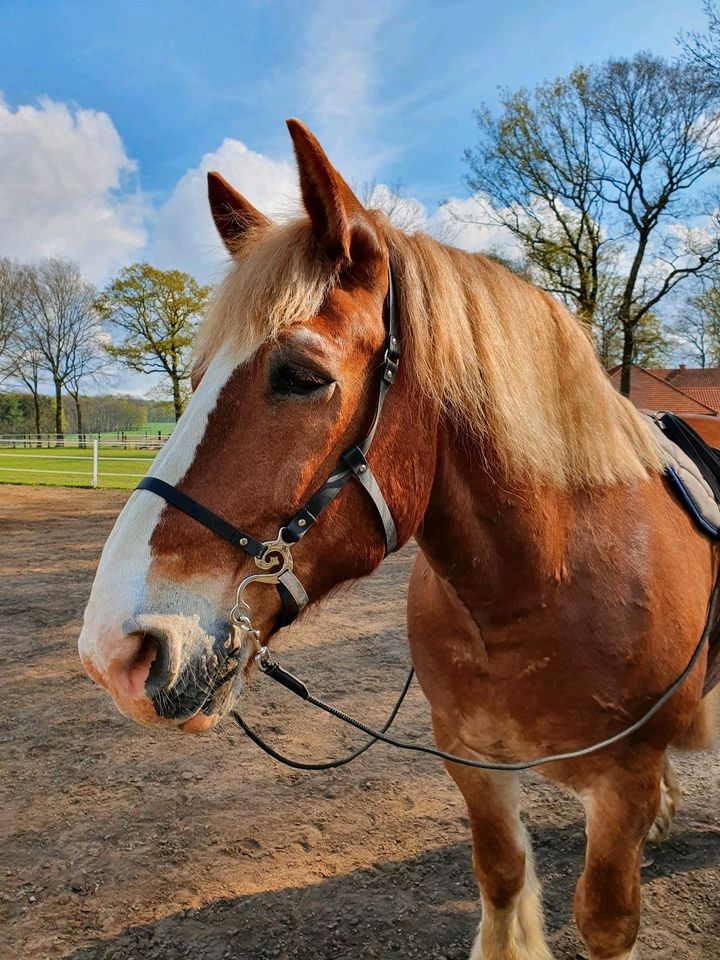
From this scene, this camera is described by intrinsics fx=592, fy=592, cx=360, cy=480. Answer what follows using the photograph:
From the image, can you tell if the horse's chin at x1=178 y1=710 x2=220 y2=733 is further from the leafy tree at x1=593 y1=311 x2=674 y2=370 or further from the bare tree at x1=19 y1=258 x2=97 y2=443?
the bare tree at x1=19 y1=258 x2=97 y2=443

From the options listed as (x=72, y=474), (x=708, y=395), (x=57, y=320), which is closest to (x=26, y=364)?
(x=57, y=320)

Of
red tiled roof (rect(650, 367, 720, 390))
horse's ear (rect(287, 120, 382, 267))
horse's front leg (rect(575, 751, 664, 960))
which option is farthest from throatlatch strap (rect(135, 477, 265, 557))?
red tiled roof (rect(650, 367, 720, 390))

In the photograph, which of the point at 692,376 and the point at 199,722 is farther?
the point at 692,376

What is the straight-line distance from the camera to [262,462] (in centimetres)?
129

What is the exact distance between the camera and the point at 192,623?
120 cm

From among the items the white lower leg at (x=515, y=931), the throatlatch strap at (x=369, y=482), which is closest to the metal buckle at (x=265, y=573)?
the throatlatch strap at (x=369, y=482)

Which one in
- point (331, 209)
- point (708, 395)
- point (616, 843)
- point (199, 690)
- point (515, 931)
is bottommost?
point (515, 931)

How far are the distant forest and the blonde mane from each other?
1491 inches

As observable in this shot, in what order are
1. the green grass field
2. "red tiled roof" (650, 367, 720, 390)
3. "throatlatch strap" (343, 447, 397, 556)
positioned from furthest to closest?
"red tiled roof" (650, 367, 720, 390)
the green grass field
"throatlatch strap" (343, 447, 397, 556)

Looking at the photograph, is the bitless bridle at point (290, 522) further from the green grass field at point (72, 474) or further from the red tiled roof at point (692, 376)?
the red tiled roof at point (692, 376)

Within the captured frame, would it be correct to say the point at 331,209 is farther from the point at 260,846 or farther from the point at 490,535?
the point at 260,846

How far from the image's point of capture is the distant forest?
159 ft

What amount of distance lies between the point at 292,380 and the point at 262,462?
19cm

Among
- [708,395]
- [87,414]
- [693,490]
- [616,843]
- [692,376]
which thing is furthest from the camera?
[692,376]
